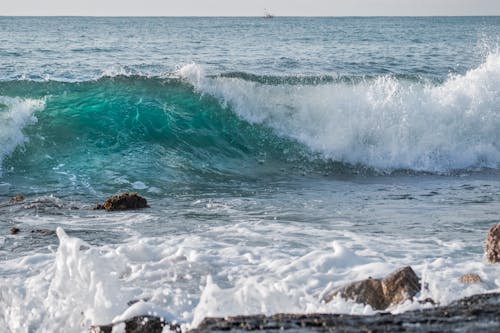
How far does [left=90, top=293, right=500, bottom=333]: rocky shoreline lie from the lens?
130 inches

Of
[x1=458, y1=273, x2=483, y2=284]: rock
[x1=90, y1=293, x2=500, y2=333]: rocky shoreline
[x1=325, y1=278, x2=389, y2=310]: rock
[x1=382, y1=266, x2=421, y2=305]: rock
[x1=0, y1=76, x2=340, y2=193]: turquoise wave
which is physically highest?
[x1=90, y1=293, x2=500, y2=333]: rocky shoreline

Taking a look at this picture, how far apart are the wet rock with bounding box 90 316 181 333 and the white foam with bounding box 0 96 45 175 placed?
7268mm

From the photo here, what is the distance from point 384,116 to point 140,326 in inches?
380

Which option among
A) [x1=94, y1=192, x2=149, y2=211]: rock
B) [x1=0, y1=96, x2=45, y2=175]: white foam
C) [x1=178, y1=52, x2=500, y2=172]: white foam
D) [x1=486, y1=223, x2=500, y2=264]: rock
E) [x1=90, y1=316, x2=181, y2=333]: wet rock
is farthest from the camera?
[x1=178, y1=52, x2=500, y2=172]: white foam

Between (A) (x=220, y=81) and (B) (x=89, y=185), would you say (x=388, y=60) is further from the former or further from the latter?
(B) (x=89, y=185)

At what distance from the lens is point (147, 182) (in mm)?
9852

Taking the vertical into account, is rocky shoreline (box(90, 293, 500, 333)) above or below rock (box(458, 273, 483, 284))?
above

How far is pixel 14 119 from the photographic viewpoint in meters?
12.1

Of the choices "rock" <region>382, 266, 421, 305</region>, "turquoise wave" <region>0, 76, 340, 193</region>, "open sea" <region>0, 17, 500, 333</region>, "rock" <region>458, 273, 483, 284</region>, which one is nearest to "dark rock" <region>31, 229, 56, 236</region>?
"open sea" <region>0, 17, 500, 333</region>

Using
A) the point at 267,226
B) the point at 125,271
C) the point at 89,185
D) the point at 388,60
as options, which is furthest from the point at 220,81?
the point at 388,60

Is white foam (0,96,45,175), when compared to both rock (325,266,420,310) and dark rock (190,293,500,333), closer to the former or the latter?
rock (325,266,420,310)

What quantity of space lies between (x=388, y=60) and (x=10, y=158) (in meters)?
15.6

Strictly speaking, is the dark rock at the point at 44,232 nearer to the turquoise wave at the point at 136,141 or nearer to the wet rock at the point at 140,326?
the turquoise wave at the point at 136,141

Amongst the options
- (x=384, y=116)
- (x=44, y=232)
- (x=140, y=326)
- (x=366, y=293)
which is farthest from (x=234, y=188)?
(x=140, y=326)
